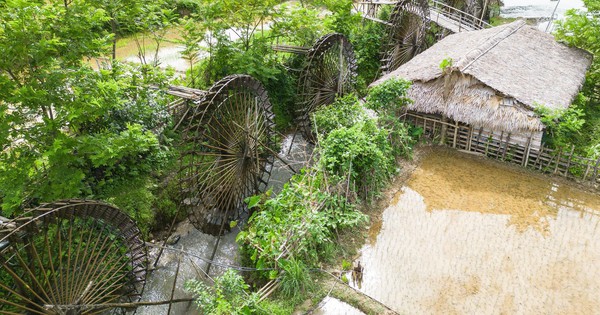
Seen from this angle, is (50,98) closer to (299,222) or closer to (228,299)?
(228,299)

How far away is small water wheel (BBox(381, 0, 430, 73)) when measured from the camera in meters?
16.1

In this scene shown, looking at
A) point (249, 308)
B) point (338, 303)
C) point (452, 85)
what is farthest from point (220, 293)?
point (452, 85)

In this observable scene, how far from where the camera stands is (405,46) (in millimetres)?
17094

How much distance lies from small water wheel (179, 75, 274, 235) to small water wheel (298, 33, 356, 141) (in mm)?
2386

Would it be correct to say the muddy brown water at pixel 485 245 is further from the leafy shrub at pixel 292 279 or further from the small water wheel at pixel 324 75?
the small water wheel at pixel 324 75

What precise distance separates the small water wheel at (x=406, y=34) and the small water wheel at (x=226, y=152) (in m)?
8.00

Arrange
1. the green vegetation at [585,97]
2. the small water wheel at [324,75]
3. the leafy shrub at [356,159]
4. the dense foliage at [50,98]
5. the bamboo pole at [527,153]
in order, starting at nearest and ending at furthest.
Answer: the dense foliage at [50,98] → the leafy shrub at [356,159] → the green vegetation at [585,97] → the bamboo pole at [527,153] → the small water wheel at [324,75]

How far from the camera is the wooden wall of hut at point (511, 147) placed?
1070cm

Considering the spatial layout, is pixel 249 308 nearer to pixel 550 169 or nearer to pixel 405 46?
pixel 550 169

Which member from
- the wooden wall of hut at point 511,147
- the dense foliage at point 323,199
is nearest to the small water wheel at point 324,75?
the dense foliage at point 323,199

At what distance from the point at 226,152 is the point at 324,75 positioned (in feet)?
15.8

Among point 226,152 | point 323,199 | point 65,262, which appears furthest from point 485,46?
point 65,262

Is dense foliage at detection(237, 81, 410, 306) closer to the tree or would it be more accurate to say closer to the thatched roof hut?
the thatched roof hut

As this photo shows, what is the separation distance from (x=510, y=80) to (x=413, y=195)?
4.22 meters
